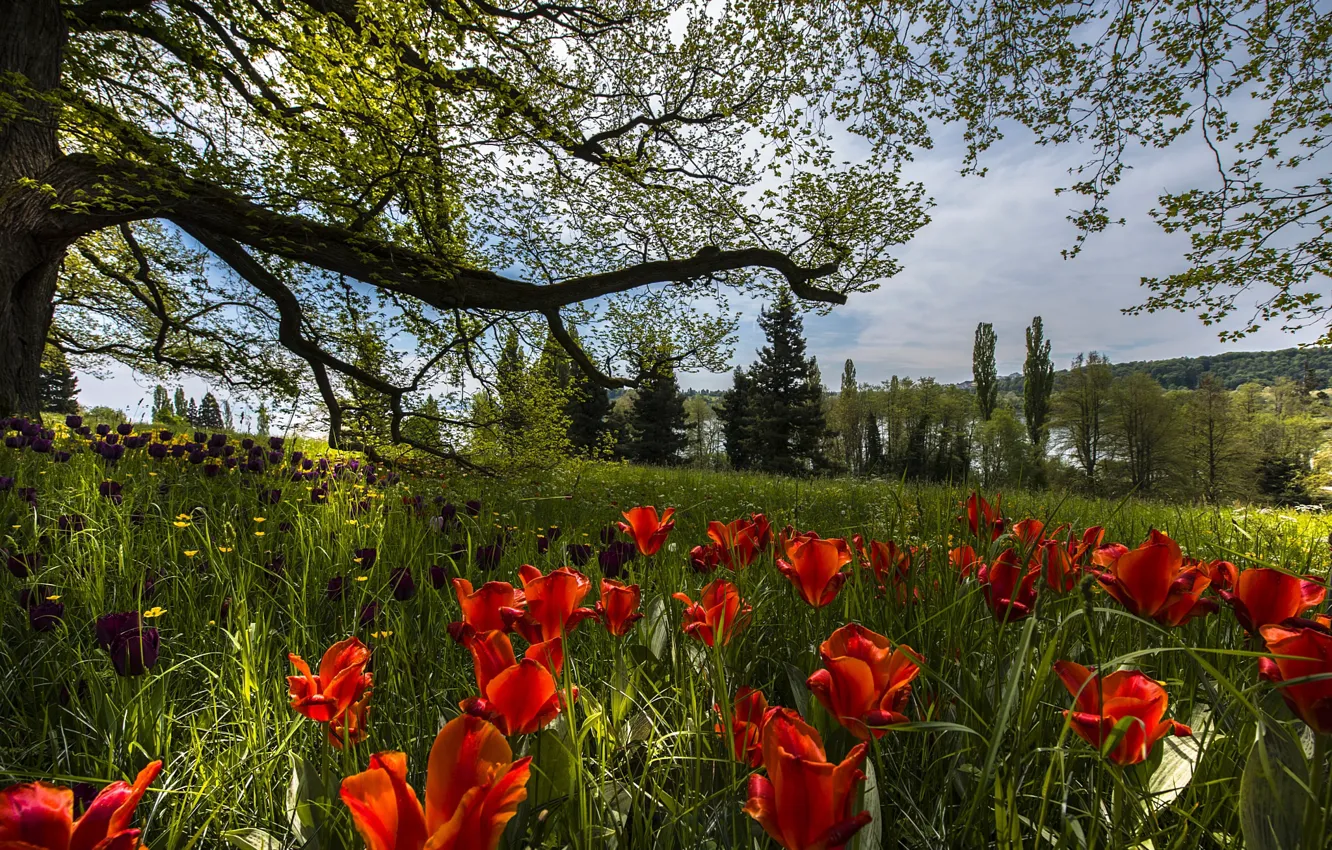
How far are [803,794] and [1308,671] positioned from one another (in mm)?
659

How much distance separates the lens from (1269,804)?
0.62 meters

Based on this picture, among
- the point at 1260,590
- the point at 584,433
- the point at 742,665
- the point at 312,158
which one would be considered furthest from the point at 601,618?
the point at 584,433

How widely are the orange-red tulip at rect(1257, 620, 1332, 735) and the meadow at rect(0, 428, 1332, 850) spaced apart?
0.04ft

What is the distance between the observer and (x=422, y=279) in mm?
6801

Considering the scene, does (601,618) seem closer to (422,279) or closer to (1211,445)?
(422,279)

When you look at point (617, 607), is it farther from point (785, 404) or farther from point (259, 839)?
point (785, 404)

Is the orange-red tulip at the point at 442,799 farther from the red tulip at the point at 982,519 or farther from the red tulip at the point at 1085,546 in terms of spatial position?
the red tulip at the point at 982,519

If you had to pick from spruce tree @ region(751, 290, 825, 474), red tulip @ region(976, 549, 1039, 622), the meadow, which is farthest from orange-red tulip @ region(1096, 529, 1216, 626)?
spruce tree @ region(751, 290, 825, 474)

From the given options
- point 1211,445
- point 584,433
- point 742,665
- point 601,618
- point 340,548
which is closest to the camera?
point 601,618

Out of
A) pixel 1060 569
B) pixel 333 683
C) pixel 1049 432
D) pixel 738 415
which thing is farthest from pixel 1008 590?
pixel 1049 432

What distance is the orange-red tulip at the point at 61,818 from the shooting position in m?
0.46

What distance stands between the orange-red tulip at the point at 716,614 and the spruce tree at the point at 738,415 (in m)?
34.3

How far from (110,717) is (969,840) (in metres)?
1.74

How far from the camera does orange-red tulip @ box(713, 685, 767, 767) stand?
2.59 feet
